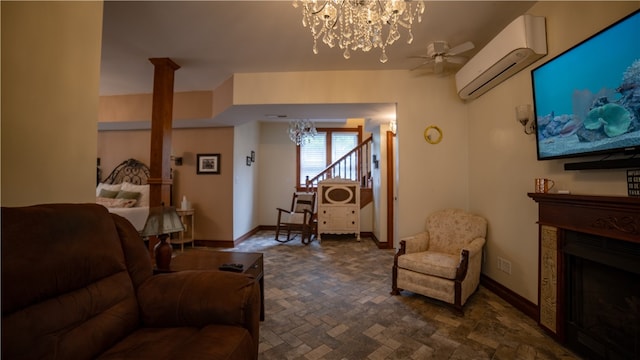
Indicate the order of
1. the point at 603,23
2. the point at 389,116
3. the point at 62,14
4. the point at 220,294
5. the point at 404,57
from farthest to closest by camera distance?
1. the point at 389,116
2. the point at 404,57
3. the point at 603,23
4. the point at 62,14
5. the point at 220,294

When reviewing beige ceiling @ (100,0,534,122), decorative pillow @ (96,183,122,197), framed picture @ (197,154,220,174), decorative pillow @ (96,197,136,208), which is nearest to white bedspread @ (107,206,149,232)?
decorative pillow @ (96,197,136,208)

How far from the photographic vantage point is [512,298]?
234 centimetres

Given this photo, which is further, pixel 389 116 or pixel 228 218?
pixel 228 218

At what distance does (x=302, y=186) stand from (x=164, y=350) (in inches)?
210

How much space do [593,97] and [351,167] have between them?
14.9 feet

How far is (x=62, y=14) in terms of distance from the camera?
1.40 meters

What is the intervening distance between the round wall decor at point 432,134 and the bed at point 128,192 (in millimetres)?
4200

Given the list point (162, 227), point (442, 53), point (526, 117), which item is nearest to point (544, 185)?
point (526, 117)

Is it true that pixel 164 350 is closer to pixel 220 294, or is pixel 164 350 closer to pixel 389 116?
pixel 220 294

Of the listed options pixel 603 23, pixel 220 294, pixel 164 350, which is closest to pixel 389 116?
pixel 603 23

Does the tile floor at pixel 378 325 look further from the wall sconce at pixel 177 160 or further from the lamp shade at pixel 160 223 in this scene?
the wall sconce at pixel 177 160

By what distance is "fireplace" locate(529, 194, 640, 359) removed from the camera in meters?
1.42

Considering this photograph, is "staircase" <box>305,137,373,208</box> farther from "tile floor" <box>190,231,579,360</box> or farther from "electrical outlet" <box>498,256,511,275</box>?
"electrical outlet" <box>498,256,511,275</box>

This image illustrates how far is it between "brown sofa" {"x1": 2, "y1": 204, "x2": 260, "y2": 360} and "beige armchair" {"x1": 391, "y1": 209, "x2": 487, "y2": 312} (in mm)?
1689
